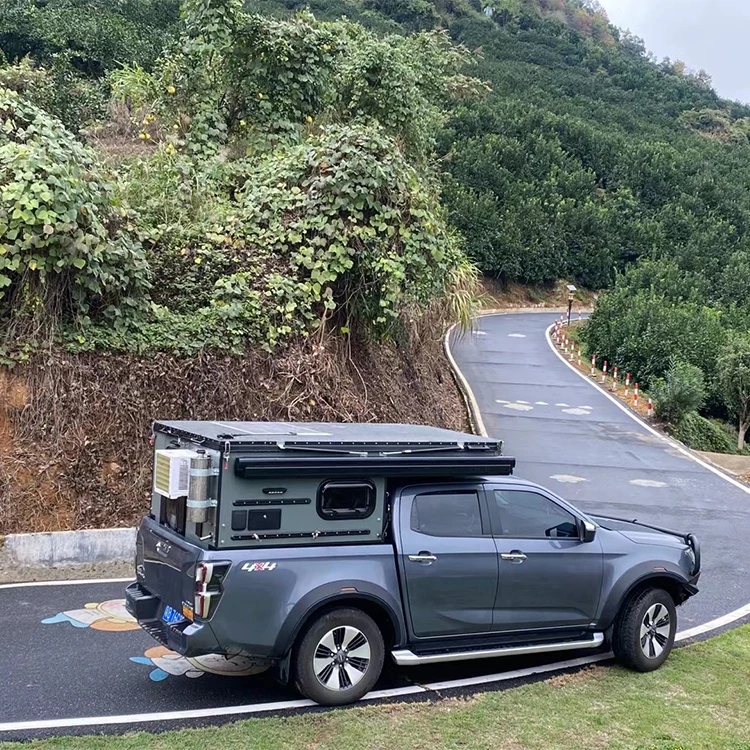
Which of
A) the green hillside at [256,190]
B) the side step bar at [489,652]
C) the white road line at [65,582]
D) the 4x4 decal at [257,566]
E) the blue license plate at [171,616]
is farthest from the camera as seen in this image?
the green hillside at [256,190]

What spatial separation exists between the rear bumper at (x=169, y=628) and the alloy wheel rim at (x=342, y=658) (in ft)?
2.51

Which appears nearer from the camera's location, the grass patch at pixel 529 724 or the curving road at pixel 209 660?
the grass patch at pixel 529 724

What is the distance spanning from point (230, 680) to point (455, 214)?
46264 mm

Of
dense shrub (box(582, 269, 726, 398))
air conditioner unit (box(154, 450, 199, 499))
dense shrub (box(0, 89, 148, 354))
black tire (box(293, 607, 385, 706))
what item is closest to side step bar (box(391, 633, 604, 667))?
black tire (box(293, 607, 385, 706))

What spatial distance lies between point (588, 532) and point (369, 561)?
2.01 metres

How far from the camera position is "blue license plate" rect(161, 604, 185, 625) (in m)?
5.63

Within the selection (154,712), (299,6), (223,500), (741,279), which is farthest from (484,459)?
(299,6)

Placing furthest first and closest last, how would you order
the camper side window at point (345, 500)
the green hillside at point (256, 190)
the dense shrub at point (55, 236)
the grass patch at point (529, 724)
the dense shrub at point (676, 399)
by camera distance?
the dense shrub at point (676, 399) → the green hillside at point (256, 190) → the dense shrub at point (55, 236) → the camper side window at point (345, 500) → the grass patch at point (529, 724)

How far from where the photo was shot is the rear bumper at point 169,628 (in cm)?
536

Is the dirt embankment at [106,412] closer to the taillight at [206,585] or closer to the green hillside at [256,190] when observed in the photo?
the green hillside at [256,190]

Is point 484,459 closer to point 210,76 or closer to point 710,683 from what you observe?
point 710,683

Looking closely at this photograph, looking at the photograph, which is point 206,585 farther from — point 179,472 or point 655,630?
point 655,630

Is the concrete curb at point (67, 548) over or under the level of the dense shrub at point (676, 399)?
under

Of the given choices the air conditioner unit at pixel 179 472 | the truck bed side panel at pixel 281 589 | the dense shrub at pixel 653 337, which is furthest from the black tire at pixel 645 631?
the dense shrub at pixel 653 337
